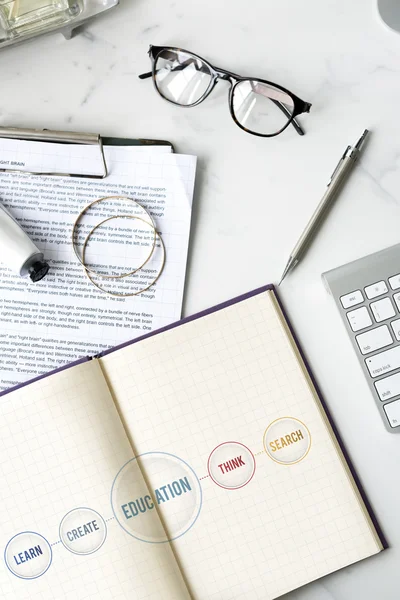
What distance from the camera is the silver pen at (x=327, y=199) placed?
24.4 inches

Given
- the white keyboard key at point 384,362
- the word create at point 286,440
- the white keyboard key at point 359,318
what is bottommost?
the word create at point 286,440

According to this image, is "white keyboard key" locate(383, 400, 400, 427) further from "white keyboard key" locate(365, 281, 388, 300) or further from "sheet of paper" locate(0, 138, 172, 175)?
"sheet of paper" locate(0, 138, 172, 175)

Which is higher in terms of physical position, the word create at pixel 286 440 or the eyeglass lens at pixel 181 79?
the eyeglass lens at pixel 181 79

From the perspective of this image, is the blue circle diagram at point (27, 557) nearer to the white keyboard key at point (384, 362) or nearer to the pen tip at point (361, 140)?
the white keyboard key at point (384, 362)

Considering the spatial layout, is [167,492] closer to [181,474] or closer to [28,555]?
[181,474]

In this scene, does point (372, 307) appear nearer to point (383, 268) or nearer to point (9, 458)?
point (383, 268)

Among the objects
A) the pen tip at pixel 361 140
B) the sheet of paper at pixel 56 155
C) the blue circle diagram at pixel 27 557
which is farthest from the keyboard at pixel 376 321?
the blue circle diagram at pixel 27 557

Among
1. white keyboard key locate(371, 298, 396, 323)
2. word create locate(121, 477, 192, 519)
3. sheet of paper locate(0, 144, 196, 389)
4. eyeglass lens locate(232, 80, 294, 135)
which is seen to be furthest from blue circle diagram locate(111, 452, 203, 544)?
eyeglass lens locate(232, 80, 294, 135)

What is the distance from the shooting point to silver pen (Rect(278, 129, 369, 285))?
620 millimetres

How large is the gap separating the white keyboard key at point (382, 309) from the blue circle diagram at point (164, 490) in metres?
0.22

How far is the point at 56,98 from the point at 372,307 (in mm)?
362

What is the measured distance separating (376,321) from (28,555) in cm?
38

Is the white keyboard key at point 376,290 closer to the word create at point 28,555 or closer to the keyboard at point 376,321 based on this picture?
the keyboard at point 376,321

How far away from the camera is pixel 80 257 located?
632mm
